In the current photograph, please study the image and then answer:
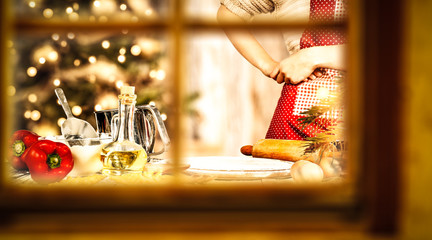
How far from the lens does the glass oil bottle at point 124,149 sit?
953 millimetres

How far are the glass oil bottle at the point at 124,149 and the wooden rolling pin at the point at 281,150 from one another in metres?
0.44

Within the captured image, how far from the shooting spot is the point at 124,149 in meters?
0.95

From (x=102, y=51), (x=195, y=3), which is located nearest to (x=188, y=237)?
(x=102, y=51)

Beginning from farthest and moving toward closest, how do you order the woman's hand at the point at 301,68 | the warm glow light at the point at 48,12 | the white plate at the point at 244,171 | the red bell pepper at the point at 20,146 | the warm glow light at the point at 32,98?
the warm glow light at the point at 32,98 < the warm glow light at the point at 48,12 < the woman's hand at the point at 301,68 < the red bell pepper at the point at 20,146 < the white plate at the point at 244,171

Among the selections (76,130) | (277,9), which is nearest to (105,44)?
(76,130)

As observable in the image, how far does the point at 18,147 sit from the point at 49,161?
0.81 feet

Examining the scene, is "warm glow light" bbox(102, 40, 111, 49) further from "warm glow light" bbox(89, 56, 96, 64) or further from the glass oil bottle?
the glass oil bottle

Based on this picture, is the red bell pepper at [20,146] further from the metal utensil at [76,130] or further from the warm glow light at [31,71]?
the warm glow light at [31,71]

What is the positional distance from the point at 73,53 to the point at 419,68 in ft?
6.63

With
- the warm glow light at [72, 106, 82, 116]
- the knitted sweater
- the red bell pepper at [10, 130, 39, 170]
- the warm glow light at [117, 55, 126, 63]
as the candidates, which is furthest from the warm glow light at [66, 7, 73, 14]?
the red bell pepper at [10, 130, 39, 170]

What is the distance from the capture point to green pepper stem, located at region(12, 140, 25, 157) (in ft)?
3.52

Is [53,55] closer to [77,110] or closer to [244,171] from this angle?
[77,110]

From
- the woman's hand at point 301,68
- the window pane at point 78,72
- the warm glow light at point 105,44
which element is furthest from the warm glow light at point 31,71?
the woman's hand at point 301,68

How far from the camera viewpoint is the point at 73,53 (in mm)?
2096
